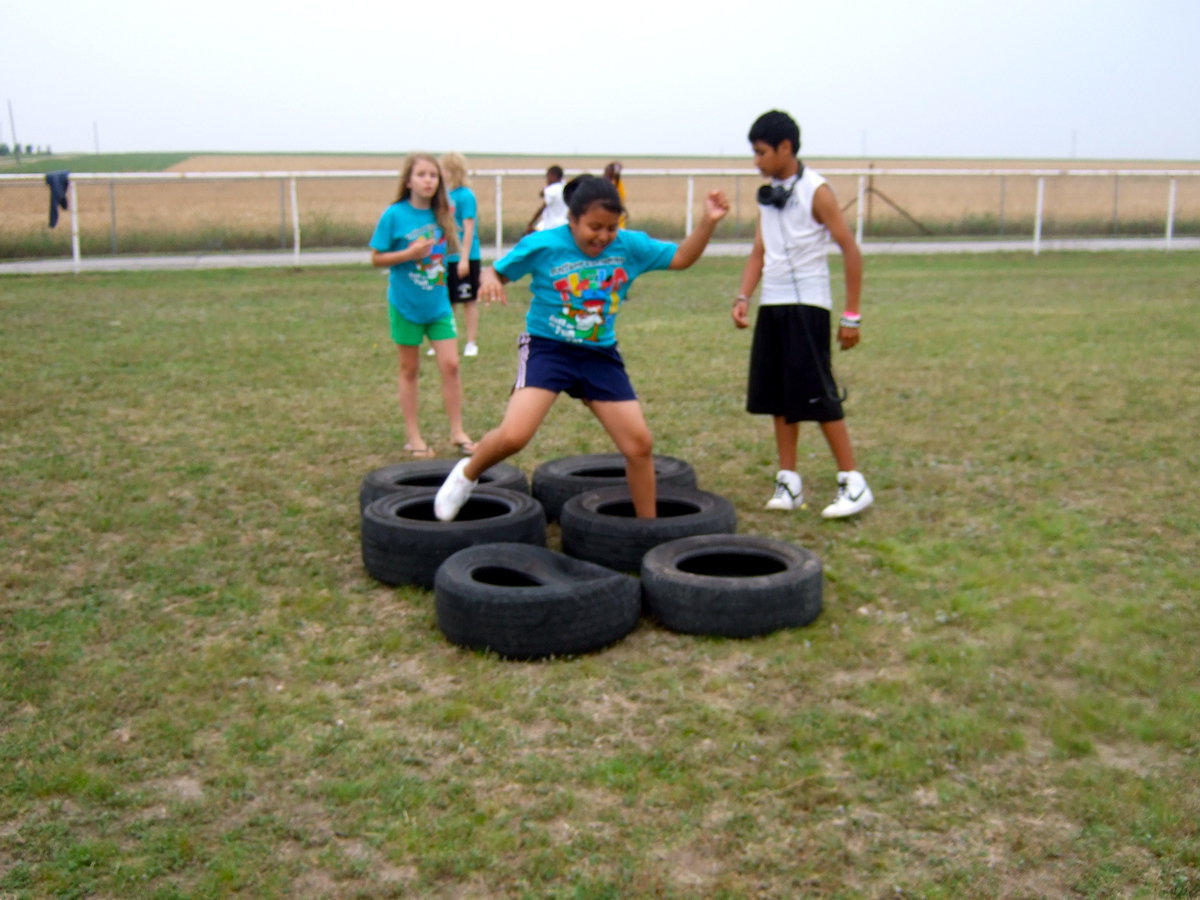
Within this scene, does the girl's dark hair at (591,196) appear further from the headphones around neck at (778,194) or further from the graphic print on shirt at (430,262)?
the graphic print on shirt at (430,262)

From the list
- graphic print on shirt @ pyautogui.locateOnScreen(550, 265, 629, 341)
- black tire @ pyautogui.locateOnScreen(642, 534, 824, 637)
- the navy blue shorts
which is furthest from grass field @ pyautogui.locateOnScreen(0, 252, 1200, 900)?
graphic print on shirt @ pyautogui.locateOnScreen(550, 265, 629, 341)

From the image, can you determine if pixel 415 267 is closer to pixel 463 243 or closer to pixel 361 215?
pixel 463 243

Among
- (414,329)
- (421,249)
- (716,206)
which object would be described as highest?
(716,206)

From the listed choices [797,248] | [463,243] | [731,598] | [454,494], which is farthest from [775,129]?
[463,243]

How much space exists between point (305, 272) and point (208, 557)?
15.9m

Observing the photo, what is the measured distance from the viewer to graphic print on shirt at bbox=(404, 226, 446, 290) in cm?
700

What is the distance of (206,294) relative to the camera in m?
16.8

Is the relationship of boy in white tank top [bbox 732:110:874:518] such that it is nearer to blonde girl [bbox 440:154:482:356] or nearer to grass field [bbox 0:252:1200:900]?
grass field [bbox 0:252:1200:900]

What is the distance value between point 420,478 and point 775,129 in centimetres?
249

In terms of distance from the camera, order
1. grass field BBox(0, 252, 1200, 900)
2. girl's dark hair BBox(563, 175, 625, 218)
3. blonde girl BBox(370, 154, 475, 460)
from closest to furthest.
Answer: grass field BBox(0, 252, 1200, 900)
girl's dark hair BBox(563, 175, 625, 218)
blonde girl BBox(370, 154, 475, 460)

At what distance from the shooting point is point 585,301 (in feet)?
16.5

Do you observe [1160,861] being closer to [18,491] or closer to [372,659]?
[372,659]

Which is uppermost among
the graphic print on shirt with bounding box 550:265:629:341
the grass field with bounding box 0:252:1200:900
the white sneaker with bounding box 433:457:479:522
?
the graphic print on shirt with bounding box 550:265:629:341

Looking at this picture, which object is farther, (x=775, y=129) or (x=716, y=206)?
(x=775, y=129)
